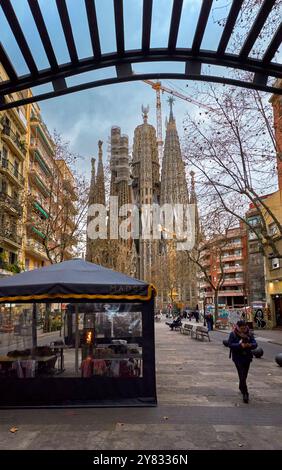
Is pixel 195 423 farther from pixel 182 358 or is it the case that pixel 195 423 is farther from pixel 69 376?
pixel 182 358

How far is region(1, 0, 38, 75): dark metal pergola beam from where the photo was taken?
3.40m

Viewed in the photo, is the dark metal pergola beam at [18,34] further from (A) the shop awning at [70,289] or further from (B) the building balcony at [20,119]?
(B) the building balcony at [20,119]

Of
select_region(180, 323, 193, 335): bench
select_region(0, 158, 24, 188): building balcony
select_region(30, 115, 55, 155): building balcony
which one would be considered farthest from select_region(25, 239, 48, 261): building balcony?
select_region(180, 323, 193, 335): bench

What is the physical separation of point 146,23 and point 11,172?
3210cm

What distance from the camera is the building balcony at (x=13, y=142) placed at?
32594 mm

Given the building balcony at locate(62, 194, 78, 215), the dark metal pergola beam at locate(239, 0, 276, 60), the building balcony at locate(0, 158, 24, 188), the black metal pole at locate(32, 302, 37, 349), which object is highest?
the building balcony at locate(0, 158, 24, 188)

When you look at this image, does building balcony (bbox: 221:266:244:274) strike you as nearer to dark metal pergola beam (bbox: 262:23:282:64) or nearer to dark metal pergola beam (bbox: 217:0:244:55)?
dark metal pergola beam (bbox: 262:23:282:64)

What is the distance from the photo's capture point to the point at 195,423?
276 inches

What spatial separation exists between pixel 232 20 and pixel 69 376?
23.4 feet

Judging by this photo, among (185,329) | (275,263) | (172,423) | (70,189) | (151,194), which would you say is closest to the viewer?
(172,423)

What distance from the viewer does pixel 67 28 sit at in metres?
3.65

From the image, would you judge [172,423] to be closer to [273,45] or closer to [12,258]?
[273,45]

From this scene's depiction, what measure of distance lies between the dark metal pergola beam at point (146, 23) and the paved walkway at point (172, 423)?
5114mm

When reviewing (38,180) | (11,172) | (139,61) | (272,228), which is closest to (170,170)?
(38,180)
